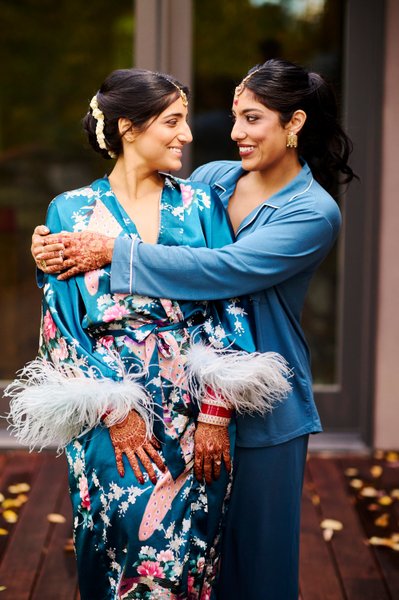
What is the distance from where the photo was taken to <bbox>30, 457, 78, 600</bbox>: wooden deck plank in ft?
9.62

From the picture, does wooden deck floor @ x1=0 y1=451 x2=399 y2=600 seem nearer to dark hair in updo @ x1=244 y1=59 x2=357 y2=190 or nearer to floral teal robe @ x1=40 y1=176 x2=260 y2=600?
floral teal robe @ x1=40 y1=176 x2=260 y2=600

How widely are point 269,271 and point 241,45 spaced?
2.47 meters

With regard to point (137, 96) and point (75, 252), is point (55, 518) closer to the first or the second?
point (75, 252)

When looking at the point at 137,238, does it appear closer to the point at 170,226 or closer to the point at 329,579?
the point at 170,226

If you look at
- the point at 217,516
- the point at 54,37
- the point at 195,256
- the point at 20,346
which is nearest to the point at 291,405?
the point at 217,516

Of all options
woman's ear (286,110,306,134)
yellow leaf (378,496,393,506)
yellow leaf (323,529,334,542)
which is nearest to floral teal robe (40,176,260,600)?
woman's ear (286,110,306,134)

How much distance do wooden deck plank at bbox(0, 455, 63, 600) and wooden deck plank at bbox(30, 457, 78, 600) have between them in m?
0.03

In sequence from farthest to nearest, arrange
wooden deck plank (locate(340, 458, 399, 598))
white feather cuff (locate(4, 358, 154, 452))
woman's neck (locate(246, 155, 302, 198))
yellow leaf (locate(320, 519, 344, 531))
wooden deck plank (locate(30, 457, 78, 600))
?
1. yellow leaf (locate(320, 519, 344, 531))
2. wooden deck plank (locate(340, 458, 399, 598))
3. wooden deck plank (locate(30, 457, 78, 600))
4. woman's neck (locate(246, 155, 302, 198))
5. white feather cuff (locate(4, 358, 154, 452))

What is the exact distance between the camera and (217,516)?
215 cm

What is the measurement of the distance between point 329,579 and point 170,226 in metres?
1.51

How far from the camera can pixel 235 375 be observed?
6.81ft

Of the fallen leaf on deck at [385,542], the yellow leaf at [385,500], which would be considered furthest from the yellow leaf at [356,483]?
the fallen leaf on deck at [385,542]

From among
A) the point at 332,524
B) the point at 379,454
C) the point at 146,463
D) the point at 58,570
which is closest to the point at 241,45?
the point at 379,454

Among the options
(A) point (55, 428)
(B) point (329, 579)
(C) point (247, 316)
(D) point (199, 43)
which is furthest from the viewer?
(D) point (199, 43)
